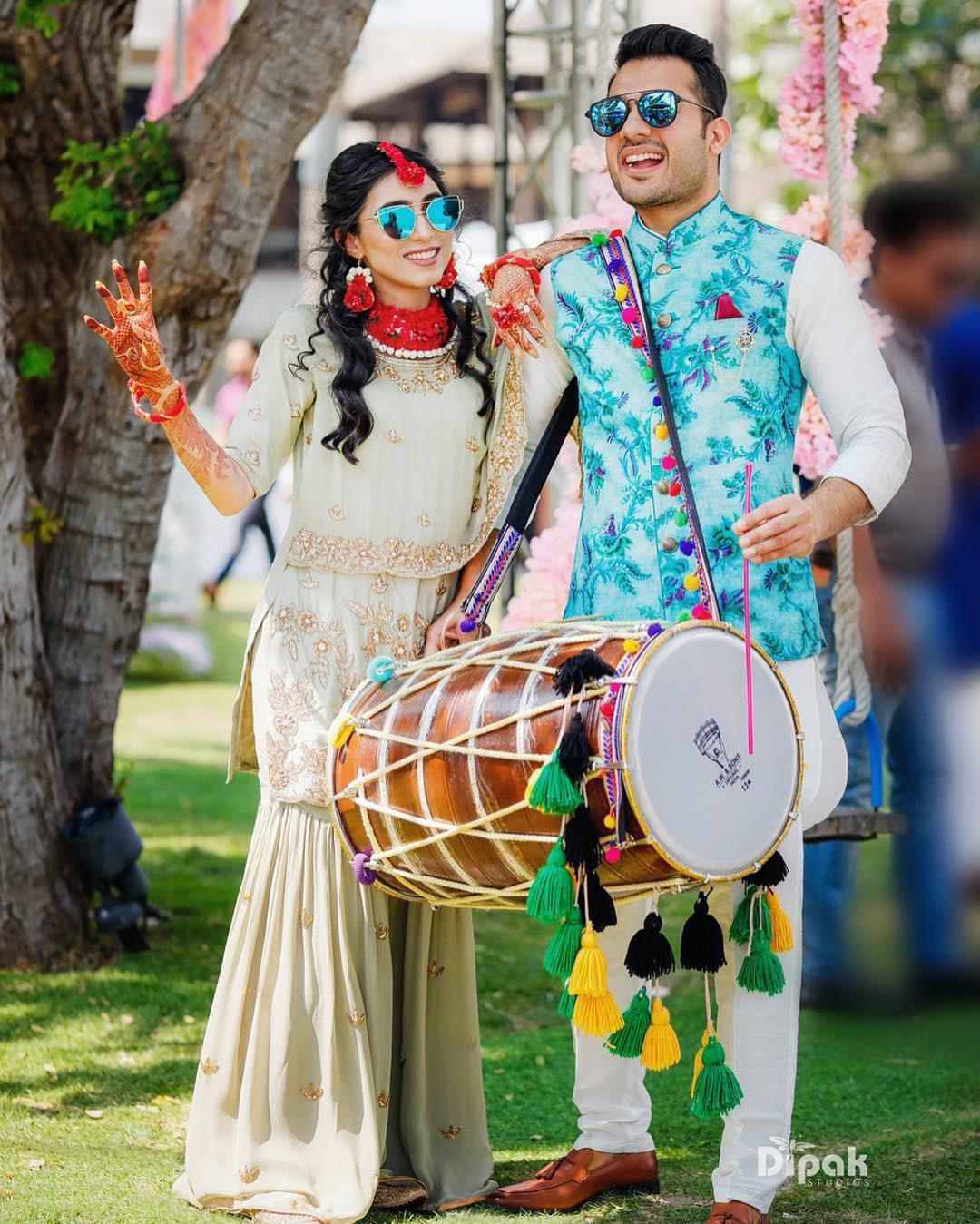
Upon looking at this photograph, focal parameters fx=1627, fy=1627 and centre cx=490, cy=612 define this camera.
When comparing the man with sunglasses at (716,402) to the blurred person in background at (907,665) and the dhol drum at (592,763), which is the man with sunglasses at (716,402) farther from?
the blurred person in background at (907,665)

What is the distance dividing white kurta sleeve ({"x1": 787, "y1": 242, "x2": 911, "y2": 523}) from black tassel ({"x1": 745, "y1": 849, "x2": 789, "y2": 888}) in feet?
2.11

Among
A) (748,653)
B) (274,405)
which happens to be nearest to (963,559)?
(748,653)

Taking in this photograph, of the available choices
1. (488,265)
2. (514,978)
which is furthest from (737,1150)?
(514,978)

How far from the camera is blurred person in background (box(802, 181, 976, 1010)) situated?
3879 mm

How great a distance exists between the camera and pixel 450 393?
3.40 m

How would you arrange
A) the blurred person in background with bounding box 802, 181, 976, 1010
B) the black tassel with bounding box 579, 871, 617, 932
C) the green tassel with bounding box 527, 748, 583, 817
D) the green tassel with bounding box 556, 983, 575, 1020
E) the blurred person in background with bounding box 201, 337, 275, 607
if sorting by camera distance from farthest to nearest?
1. the blurred person in background with bounding box 201, 337, 275, 607
2. the blurred person in background with bounding box 802, 181, 976, 1010
3. the green tassel with bounding box 556, 983, 575, 1020
4. the black tassel with bounding box 579, 871, 617, 932
5. the green tassel with bounding box 527, 748, 583, 817

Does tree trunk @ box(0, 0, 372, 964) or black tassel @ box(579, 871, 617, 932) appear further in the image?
tree trunk @ box(0, 0, 372, 964)

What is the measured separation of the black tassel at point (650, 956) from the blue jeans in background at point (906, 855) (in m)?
1.73

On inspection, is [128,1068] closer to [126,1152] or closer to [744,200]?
[126,1152]

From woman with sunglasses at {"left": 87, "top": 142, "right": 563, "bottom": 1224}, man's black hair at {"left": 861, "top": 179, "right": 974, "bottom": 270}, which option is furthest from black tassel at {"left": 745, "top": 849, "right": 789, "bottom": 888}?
man's black hair at {"left": 861, "top": 179, "right": 974, "bottom": 270}

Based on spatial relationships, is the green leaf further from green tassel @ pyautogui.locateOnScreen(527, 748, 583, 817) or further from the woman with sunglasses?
green tassel @ pyautogui.locateOnScreen(527, 748, 583, 817)

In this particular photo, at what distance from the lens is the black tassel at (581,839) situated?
2.67 metres

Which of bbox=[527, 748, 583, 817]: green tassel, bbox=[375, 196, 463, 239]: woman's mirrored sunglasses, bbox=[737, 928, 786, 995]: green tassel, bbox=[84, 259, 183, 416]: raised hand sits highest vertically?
bbox=[375, 196, 463, 239]: woman's mirrored sunglasses

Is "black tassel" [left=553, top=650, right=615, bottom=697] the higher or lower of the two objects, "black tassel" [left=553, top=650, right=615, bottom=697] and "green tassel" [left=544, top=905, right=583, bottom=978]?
the higher
